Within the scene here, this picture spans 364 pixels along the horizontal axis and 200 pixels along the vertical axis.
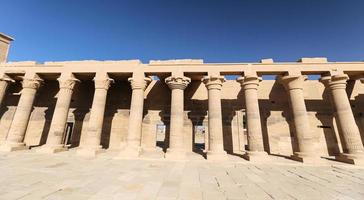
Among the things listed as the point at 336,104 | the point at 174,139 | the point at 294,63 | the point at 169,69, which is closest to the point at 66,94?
the point at 169,69

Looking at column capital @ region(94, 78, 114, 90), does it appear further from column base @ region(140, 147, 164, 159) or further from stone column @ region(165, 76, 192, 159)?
column base @ region(140, 147, 164, 159)

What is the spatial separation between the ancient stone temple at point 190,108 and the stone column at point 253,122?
0.19 feet

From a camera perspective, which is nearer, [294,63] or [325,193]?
[325,193]

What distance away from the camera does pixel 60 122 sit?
468 inches

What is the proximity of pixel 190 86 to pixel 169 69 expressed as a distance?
12.1ft

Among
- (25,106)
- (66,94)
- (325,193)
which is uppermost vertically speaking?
(66,94)

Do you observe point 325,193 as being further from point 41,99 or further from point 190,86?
point 41,99

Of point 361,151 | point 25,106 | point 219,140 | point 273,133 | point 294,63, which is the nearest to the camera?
point 361,151

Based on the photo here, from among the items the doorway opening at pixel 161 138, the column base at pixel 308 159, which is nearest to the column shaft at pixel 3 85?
the doorway opening at pixel 161 138

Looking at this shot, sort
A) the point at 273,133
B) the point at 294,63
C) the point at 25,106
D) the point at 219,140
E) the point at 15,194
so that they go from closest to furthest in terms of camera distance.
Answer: the point at 15,194 < the point at 219,140 < the point at 294,63 < the point at 25,106 < the point at 273,133

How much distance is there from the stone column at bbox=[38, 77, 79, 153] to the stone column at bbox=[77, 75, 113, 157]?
61.8 inches

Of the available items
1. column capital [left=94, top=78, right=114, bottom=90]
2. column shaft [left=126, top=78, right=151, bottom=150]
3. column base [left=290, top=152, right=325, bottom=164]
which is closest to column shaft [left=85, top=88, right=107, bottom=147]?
column capital [left=94, top=78, right=114, bottom=90]

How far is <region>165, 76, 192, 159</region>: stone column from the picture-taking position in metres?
10.7

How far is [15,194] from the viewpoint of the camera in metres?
4.07
